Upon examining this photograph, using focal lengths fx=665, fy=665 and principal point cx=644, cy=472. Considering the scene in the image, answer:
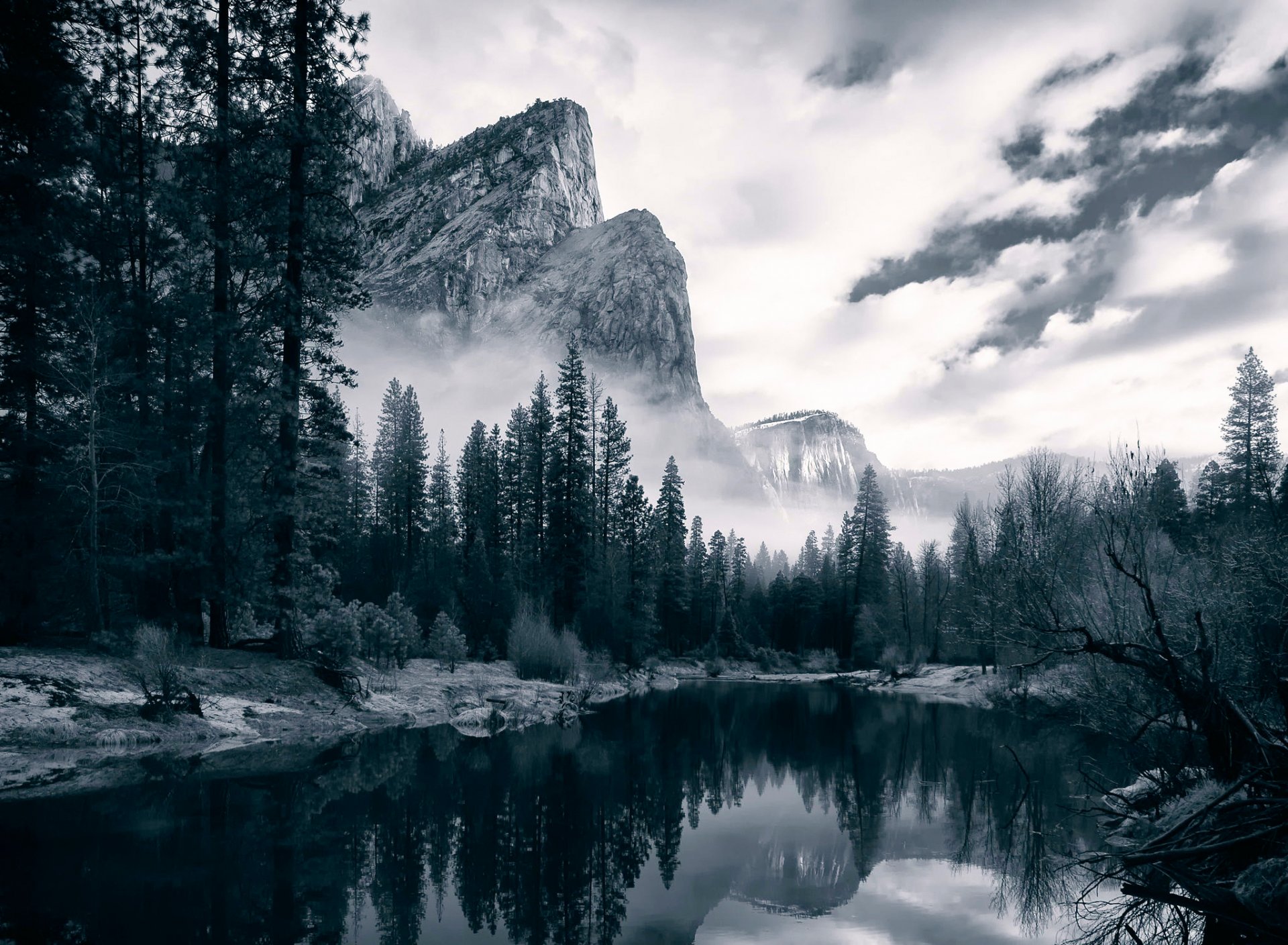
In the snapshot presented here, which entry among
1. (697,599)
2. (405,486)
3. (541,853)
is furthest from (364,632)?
(697,599)

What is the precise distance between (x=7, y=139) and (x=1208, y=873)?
998 inches

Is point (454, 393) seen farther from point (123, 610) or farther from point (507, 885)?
point (507, 885)

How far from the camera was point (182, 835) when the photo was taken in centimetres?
786

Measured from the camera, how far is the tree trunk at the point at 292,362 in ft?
53.2

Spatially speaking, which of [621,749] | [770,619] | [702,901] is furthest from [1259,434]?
[702,901]

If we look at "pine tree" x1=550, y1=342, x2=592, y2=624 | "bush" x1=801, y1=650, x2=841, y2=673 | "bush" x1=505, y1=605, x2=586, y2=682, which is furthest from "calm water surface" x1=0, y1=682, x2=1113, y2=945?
"bush" x1=801, y1=650, x2=841, y2=673

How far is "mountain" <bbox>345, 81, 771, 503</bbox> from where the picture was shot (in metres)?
168

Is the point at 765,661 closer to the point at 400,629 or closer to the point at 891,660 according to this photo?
the point at 891,660

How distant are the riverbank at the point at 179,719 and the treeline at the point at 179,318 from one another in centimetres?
150

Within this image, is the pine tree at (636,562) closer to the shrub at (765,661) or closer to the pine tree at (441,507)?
the pine tree at (441,507)

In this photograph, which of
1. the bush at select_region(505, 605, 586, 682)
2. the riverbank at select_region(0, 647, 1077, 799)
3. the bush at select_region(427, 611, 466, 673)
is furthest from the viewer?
the bush at select_region(505, 605, 586, 682)

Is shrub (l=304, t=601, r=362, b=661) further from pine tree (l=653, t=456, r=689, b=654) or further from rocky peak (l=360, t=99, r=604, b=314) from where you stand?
rocky peak (l=360, t=99, r=604, b=314)

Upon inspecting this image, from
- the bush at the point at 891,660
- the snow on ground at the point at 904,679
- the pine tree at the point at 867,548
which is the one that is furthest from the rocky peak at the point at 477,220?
the bush at the point at 891,660

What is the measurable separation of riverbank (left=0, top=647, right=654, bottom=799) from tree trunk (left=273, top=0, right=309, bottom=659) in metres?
1.55
